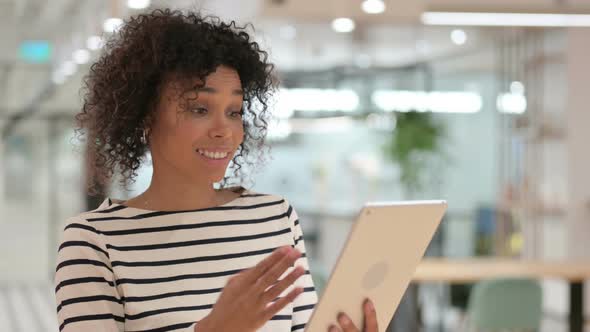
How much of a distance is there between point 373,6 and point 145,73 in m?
3.00

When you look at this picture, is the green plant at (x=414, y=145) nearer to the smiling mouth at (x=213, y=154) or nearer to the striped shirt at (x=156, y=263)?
the striped shirt at (x=156, y=263)

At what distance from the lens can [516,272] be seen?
527 centimetres

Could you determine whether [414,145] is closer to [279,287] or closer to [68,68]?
[68,68]

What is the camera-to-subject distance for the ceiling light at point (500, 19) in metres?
4.33

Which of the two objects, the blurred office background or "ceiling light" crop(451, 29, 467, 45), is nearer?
the blurred office background

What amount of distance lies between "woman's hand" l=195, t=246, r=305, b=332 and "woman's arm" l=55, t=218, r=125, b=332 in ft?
0.72

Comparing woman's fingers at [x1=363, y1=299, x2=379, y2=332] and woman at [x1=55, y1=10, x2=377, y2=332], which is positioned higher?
woman at [x1=55, y1=10, x2=377, y2=332]

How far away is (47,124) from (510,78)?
165 inches

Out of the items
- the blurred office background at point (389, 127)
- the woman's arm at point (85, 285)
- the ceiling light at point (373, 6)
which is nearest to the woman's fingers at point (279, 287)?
the woman's arm at point (85, 285)

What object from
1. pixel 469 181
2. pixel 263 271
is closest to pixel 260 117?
pixel 263 271

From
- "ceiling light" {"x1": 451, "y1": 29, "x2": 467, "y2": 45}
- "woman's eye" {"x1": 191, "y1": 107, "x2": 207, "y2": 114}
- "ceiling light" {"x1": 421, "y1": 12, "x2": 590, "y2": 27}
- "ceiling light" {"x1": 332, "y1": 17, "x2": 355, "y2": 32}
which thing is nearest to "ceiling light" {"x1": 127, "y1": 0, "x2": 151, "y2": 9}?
"ceiling light" {"x1": 332, "y1": 17, "x2": 355, "y2": 32}

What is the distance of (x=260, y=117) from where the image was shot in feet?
5.55

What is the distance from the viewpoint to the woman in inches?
54.1

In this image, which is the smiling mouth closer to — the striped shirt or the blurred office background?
the striped shirt
